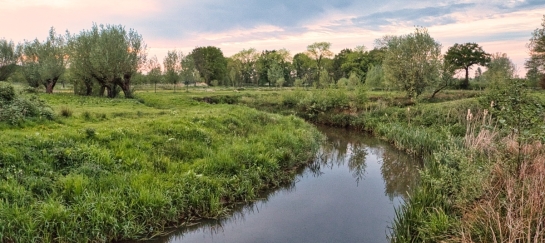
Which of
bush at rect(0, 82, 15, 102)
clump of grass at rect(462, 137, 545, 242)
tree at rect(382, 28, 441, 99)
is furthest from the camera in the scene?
tree at rect(382, 28, 441, 99)

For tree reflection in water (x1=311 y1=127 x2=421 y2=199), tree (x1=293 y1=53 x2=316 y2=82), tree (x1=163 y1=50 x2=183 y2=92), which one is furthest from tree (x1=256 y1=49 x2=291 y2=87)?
tree reflection in water (x1=311 y1=127 x2=421 y2=199)

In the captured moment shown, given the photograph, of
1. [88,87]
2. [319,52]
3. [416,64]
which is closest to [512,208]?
[416,64]

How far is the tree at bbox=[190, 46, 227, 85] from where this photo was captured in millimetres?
82062

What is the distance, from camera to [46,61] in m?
32.7

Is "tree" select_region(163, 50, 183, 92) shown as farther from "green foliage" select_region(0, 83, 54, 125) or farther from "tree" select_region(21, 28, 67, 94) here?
"green foliage" select_region(0, 83, 54, 125)

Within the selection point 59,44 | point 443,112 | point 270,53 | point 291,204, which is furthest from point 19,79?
point 270,53

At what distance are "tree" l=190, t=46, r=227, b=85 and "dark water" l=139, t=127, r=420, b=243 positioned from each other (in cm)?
7028

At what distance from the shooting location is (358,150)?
19.0 m

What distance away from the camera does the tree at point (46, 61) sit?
32.4 meters

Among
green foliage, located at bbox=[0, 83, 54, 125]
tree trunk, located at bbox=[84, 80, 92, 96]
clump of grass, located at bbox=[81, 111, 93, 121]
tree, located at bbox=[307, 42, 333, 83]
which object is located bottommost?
clump of grass, located at bbox=[81, 111, 93, 121]

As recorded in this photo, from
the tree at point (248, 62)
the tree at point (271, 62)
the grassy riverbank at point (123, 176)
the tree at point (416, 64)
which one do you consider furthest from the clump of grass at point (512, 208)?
the tree at point (248, 62)

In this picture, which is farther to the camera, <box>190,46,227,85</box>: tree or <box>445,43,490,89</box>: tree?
<box>190,46,227,85</box>: tree

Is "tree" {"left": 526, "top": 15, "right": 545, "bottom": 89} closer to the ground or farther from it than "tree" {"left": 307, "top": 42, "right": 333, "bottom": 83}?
closer to the ground

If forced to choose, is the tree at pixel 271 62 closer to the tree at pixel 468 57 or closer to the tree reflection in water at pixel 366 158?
the tree at pixel 468 57
